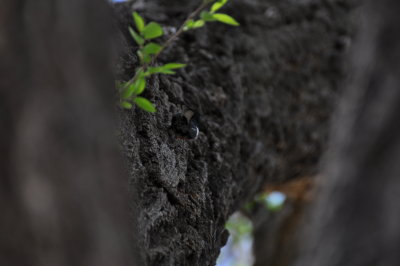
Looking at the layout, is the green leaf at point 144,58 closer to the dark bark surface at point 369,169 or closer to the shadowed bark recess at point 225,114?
the shadowed bark recess at point 225,114

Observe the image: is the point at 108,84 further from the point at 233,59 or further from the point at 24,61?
the point at 233,59

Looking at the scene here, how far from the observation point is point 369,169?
30.9 inches

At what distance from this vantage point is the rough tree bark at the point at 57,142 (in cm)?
66

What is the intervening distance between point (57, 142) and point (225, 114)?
1.35 meters

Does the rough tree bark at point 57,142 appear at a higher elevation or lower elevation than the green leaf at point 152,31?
lower

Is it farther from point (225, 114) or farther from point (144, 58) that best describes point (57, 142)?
point (225, 114)

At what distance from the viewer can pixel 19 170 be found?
0.66m

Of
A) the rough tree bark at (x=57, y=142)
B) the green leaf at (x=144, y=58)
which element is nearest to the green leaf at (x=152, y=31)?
the green leaf at (x=144, y=58)

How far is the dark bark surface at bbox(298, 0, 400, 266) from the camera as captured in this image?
744mm

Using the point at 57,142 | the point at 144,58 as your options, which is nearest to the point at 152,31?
the point at 144,58

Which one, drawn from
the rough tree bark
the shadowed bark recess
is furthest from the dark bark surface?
the shadowed bark recess

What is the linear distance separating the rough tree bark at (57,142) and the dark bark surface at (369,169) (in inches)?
12.1

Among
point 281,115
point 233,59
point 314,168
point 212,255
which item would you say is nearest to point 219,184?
point 212,255

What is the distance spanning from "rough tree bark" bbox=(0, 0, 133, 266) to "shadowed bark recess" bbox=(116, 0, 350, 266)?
2.03 feet
